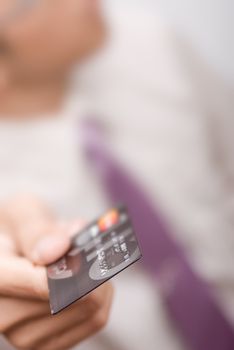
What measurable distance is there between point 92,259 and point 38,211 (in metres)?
0.18

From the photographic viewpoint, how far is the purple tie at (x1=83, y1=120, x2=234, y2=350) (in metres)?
0.54

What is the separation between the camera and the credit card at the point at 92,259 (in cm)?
33

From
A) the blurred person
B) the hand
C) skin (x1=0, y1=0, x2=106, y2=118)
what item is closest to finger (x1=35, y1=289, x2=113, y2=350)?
the hand

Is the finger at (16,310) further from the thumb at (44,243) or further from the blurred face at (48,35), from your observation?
the blurred face at (48,35)

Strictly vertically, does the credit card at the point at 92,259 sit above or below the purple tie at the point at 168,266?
above

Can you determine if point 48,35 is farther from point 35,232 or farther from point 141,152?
point 35,232

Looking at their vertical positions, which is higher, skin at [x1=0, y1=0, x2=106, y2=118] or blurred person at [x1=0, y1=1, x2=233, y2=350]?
skin at [x1=0, y1=0, x2=106, y2=118]

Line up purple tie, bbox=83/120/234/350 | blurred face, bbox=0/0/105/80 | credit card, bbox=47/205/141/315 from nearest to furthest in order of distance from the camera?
credit card, bbox=47/205/141/315, purple tie, bbox=83/120/234/350, blurred face, bbox=0/0/105/80

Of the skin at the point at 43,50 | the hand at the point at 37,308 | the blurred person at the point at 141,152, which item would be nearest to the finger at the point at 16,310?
the hand at the point at 37,308

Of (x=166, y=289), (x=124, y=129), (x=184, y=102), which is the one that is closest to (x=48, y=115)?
(x=124, y=129)

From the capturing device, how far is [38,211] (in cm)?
53

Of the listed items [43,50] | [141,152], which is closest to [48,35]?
[43,50]

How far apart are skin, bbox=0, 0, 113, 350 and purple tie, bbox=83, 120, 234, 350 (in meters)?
0.12

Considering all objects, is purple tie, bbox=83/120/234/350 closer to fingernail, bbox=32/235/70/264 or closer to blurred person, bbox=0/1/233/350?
blurred person, bbox=0/1/233/350
